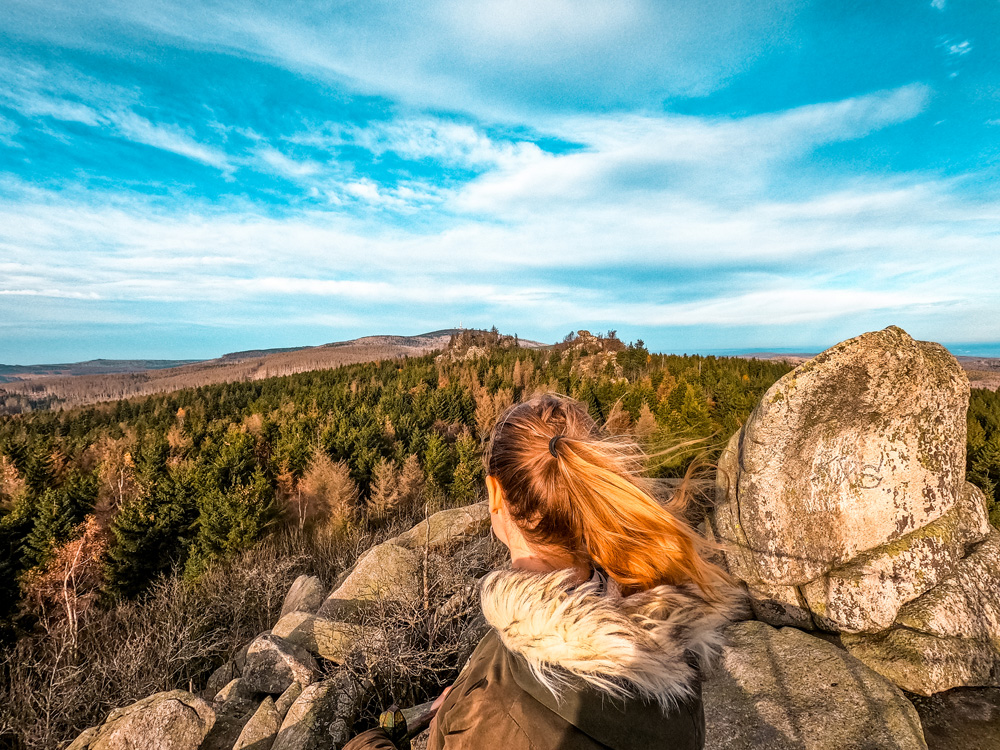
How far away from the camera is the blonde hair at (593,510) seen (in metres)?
1.73

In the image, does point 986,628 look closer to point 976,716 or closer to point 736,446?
point 976,716

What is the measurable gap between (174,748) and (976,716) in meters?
9.17

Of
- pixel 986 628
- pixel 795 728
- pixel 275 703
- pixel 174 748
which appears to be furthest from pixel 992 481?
pixel 174 748

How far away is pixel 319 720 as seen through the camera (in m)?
6.52

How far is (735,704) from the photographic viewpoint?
4980mm

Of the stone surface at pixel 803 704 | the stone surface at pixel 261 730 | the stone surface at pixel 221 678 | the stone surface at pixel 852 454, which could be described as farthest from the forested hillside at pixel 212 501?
the stone surface at pixel 261 730

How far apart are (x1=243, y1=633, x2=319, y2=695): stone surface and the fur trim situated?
8105 millimetres

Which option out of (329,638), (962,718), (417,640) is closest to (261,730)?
(329,638)

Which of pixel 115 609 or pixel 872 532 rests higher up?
pixel 872 532

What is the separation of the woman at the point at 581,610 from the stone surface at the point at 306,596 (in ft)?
40.1

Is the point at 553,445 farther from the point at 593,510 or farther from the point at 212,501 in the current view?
the point at 212,501

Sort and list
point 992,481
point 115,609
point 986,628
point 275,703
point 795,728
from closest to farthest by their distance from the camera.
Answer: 1. point 795,728
2. point 986,628
3. point 275,703
4. point 992,481
5. point 115,609

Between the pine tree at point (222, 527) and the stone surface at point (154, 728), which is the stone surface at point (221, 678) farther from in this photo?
the pine tree at point (222, 527)

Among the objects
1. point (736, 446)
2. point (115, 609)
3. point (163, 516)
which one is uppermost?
point (736, 446)
